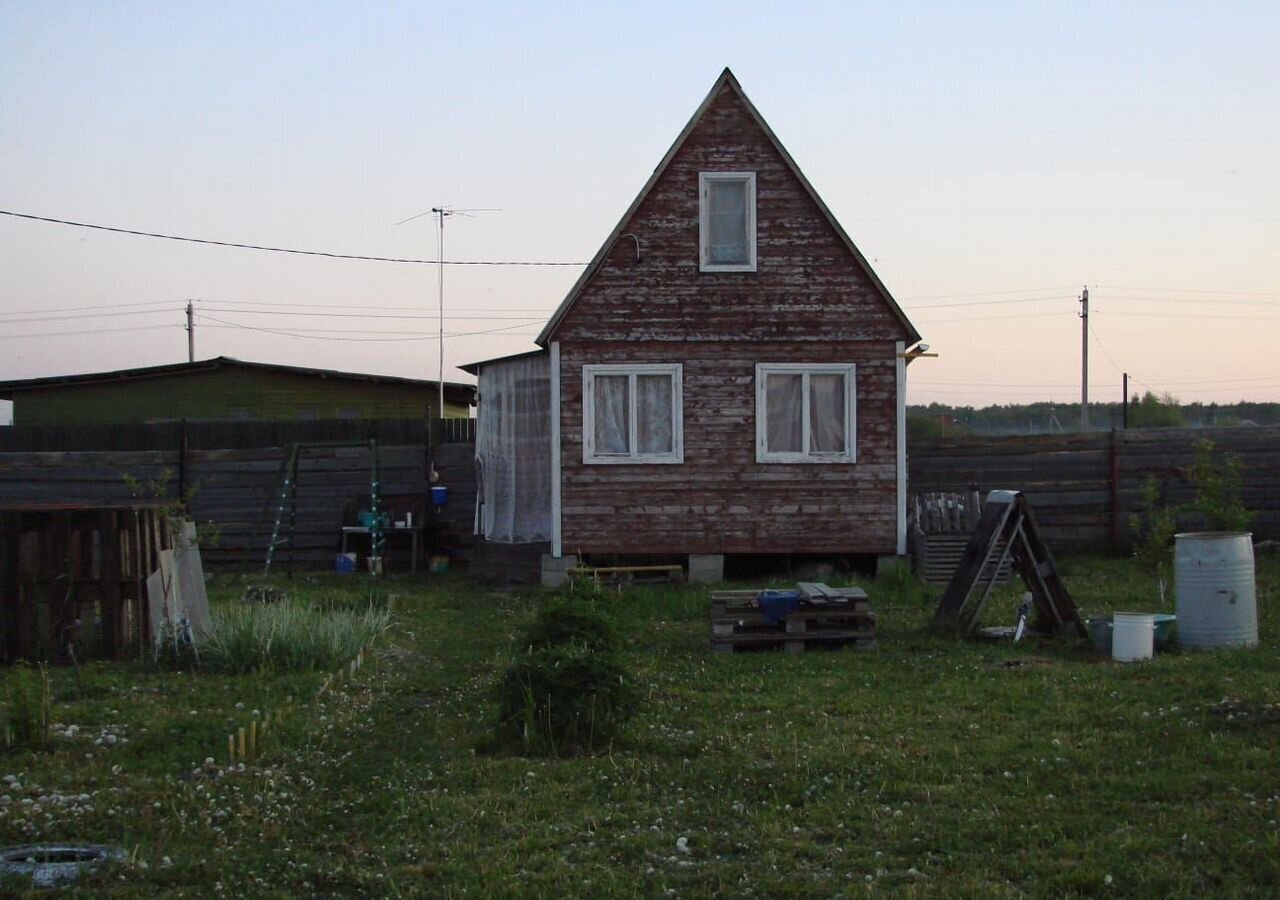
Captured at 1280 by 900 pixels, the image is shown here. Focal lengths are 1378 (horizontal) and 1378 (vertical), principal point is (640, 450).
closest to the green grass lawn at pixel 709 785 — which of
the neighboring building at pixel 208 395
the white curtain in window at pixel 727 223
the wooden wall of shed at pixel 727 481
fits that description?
the wooden wall of shed at pixel 727 481

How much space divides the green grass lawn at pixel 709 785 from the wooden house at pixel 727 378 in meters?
7.01

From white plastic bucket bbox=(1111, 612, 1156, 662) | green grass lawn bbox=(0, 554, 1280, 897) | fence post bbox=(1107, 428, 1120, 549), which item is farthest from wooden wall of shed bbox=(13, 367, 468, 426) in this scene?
white plastic bucket bbox=(1111, 612, 1156, 662)

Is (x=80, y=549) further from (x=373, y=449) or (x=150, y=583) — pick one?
(x=373, y=449)

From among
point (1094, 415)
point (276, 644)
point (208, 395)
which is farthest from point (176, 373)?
point (1094, 415)

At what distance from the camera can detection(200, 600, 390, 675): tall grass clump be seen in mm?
11172

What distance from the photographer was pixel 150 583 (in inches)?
464

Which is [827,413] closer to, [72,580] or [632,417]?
[632,417]

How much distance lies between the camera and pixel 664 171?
732 inches

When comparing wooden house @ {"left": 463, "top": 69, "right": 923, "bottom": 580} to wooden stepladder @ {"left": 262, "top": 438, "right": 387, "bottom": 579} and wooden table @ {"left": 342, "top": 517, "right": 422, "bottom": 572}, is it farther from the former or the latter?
wooden stepladder @ {"left": 262, "top": 438, "right": 387, "bottom": 579}

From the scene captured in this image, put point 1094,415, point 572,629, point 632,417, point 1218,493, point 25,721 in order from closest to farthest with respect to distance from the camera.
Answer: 1. point 25,721
2. point 572,629
3. point 1218,493
4. point 632,417
5. point 1094,415

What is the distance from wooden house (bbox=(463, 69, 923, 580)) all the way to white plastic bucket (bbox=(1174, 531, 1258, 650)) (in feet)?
22.9

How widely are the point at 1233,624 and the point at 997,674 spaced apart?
2.38 m

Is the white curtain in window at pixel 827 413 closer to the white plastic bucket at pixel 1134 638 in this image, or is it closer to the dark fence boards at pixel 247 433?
the white plastic bucket at pixel 1134 638

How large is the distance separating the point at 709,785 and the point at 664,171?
12381 mm
